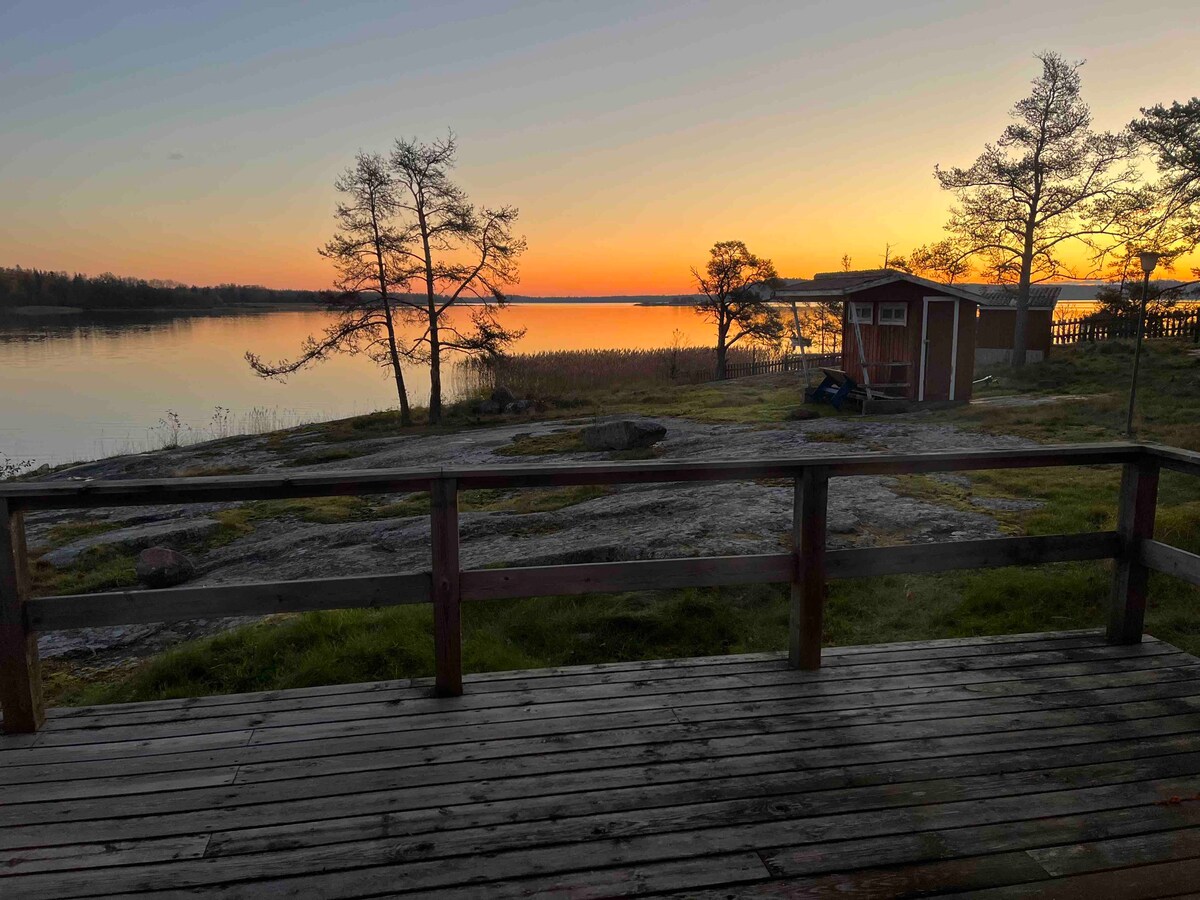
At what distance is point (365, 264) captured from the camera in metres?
29.9

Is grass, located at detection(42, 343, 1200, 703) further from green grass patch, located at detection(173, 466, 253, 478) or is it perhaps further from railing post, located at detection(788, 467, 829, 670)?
green grass patch, located at detection(173, 466, 253, 478)

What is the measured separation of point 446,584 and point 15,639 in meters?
1.86

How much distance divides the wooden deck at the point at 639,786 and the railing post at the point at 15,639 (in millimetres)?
111

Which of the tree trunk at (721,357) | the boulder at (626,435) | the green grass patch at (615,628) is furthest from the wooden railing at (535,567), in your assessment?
the tree trunk at (721,357)

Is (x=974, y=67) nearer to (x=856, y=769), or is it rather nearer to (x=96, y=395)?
(x=856, y=769)

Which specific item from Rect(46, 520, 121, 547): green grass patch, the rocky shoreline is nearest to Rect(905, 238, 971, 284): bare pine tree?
the rocky shoreline

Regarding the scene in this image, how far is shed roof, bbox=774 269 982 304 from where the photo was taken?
2080cm

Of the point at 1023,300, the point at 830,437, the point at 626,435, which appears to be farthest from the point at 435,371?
the point at 1023,300

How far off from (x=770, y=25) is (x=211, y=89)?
73.7 ft

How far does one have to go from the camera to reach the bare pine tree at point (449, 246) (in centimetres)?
2867

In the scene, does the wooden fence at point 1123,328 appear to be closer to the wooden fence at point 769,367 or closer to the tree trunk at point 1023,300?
the tree trunk at point 1023,300

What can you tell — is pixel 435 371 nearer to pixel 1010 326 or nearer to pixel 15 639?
pixel 1010 326

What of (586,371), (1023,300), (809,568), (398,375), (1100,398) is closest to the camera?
(809,568)

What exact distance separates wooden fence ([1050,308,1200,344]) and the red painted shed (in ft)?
41.9
